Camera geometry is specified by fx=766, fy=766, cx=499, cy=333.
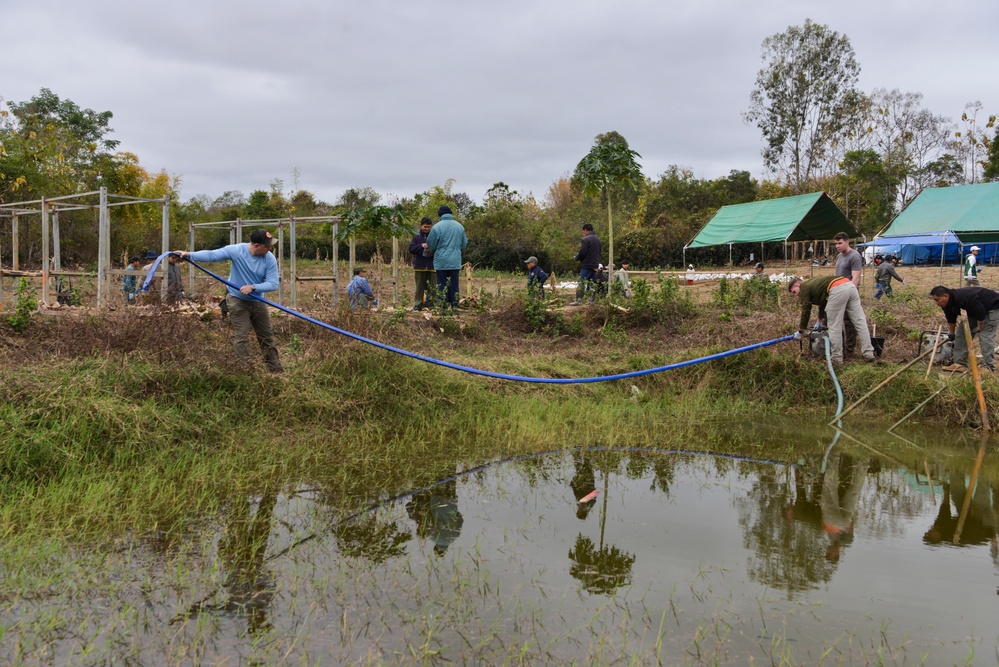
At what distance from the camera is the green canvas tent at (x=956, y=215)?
1802 centimetres

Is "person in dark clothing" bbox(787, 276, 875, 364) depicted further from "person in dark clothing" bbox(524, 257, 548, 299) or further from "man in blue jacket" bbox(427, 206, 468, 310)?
"man in blue jacket" bbox(427, 206, 468, 310)

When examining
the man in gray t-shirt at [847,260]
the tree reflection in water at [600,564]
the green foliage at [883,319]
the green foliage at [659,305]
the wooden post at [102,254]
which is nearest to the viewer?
the tree reflection in water at [600,564]

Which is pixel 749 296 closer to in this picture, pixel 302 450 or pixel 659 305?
pixel 659 305

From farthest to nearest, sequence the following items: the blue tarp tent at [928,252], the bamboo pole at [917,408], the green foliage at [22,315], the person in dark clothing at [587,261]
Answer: the blue tarp tent at [928,252] → the person in dark clothing at [587,261] → the green foliage at [22,315] → the bamboo pole at [917,408]

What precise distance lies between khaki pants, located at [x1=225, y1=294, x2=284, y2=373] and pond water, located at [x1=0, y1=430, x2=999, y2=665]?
230 centimetres

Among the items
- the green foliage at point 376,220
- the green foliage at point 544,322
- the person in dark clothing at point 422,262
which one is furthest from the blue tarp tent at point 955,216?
the green foliage at point 376,220

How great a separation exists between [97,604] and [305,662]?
1.20m

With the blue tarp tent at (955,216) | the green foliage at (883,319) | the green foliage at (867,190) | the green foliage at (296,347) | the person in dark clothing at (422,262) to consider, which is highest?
the green foliage at (867,190)

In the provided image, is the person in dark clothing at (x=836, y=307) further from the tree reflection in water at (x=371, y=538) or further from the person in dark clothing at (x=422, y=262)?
the tree reflection in water at (x=371, y=538)

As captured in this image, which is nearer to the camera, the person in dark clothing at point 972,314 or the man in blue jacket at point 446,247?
the person in dark clothing at point 972,314

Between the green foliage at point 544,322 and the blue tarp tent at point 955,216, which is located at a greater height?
the blue tarp tent at point 955,216

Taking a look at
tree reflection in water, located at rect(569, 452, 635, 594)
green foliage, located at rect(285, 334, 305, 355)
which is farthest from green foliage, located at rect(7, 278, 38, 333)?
tree reflection in water, located at rect(569, 452, 635, 594)

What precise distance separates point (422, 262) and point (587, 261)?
2.97m

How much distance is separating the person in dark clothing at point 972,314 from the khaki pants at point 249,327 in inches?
262
